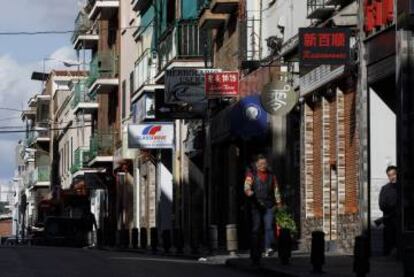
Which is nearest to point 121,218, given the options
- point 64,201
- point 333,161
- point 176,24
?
point 64,201

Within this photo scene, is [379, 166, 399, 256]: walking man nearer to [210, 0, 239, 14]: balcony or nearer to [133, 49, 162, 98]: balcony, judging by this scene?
[210, 0, 239, 14]: balcony

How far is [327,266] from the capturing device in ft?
68.6

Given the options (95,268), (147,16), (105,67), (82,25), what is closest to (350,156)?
(95,268)

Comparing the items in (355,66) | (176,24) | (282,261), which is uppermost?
(176,24)

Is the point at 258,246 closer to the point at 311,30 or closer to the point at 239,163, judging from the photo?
the point at 311,30

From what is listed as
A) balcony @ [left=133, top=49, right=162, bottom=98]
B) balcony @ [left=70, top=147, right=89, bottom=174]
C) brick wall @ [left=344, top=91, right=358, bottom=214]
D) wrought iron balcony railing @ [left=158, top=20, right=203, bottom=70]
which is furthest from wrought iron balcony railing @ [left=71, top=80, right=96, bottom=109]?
brick wall @ [left=344, top=91, right=358, bottom=214]

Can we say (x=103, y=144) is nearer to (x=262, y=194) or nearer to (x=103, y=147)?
(x=103, y=147)

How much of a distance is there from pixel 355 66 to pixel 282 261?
19.7 feet

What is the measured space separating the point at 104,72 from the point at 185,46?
20395mm

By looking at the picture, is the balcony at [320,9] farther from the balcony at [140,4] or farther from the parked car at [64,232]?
the parked car at [64,232]

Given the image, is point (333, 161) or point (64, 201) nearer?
point (333, 161)

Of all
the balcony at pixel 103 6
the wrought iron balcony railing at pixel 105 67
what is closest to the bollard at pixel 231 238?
the wrought iron balcony railing at pixel 105 67

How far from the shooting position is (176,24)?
4312cm

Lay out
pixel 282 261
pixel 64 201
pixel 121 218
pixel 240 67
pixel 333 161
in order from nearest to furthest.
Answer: pixel 282 261 → pixel 333 161 → pixel 240 67 → pixel 121 218 → pixel 64 201
